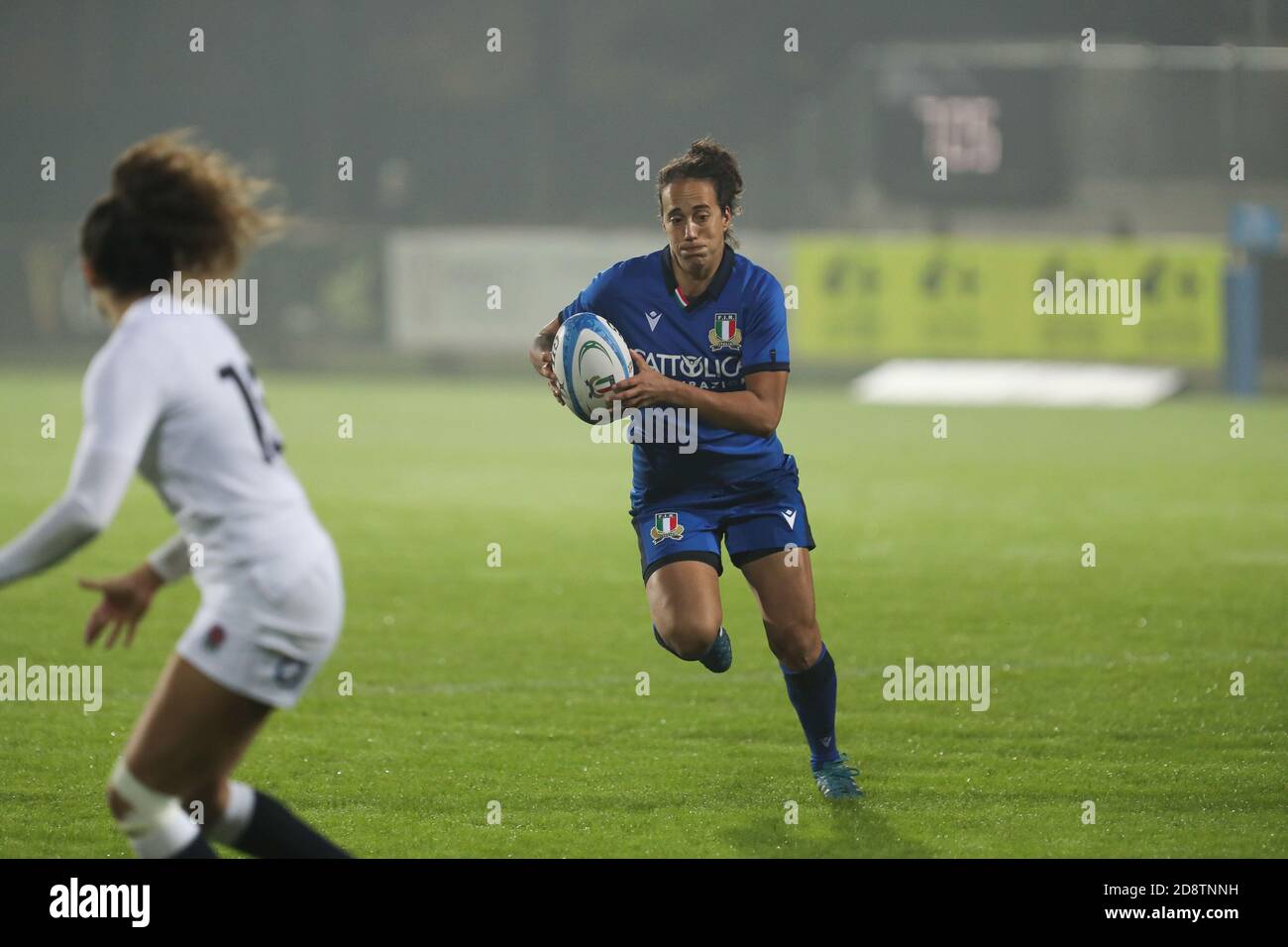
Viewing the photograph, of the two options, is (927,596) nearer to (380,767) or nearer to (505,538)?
(505,538)

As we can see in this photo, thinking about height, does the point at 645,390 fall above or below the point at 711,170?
below

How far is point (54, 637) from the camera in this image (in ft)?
27.0

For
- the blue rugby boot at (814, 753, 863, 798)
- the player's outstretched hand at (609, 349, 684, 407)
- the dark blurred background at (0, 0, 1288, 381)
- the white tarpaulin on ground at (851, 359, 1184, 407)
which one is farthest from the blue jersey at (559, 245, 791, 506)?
the dark blurred background at (0, 0, 1288, 381)

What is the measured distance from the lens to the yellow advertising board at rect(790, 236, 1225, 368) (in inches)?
1032

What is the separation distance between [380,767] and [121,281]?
273cm

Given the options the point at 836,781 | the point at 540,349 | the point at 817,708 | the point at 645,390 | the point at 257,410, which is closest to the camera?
the point at 257,410

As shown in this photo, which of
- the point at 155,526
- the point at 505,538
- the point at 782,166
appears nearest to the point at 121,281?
the point at 505,538


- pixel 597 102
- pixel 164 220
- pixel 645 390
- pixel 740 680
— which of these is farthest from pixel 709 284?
pixel 597 102

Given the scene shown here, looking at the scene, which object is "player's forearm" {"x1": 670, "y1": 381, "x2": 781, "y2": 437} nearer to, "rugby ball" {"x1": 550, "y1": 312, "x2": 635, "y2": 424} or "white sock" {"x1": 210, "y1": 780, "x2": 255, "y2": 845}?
"rugby ball" {"x1": 550, "y1": 312, "x2": 635, "y2": 424}

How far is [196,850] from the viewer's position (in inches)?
142

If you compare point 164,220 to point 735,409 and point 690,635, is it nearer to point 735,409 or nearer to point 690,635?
point 735,409

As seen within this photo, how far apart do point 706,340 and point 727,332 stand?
81mm

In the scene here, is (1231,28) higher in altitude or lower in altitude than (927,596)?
higher

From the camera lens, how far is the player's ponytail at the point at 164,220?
3561mm
